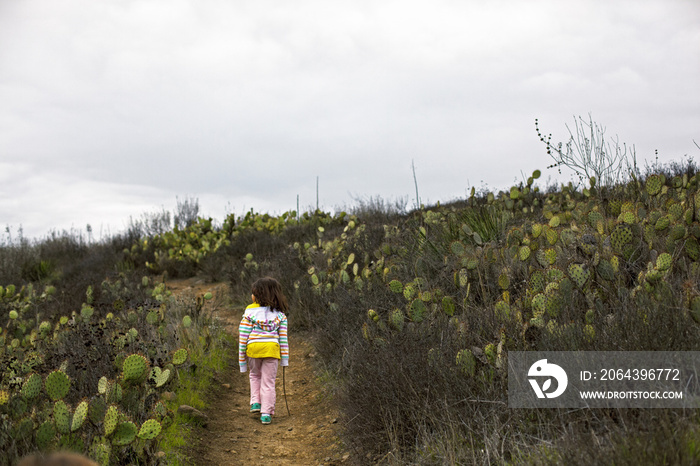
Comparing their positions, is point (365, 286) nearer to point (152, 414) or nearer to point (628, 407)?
point (152, 414)

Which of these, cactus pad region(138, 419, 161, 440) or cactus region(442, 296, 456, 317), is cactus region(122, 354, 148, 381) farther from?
cactus region(442, 296, 456, 317)

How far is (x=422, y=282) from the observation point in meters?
5.40

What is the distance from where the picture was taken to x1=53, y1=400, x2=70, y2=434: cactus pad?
10.2 feet

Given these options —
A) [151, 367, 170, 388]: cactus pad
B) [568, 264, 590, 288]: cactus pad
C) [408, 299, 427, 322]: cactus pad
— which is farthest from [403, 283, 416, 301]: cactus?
[151, 367, 170, 388]: cactus pad

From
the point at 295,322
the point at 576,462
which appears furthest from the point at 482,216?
the point at 576,462

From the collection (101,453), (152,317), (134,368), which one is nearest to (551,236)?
(134,368)

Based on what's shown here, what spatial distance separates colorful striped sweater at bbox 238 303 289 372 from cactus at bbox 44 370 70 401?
6.43 ft

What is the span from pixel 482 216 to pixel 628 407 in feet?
16.0

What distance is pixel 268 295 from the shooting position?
524 centimetres

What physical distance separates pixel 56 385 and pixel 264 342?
2104mm

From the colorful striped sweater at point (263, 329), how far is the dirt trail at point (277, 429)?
55 centimetres

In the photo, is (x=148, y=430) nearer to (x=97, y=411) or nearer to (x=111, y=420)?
(x=111, y=420)

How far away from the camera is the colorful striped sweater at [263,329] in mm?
5215

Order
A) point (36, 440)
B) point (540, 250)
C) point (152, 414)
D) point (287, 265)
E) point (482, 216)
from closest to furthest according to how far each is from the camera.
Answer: point (36, 440), point (152, 414), point (540, 250), point (482, 216), point (287, 265)
